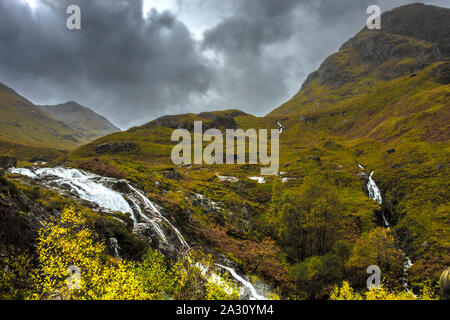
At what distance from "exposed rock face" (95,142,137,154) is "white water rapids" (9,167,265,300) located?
148949 mm

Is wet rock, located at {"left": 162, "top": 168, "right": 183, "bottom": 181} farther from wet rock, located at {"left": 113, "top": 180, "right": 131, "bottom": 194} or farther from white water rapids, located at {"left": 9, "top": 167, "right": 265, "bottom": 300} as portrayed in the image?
wet rock, located at {"left": 113, "top": 180, "right": 131, "bottom": 194}

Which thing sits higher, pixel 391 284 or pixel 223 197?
pixel 223 197

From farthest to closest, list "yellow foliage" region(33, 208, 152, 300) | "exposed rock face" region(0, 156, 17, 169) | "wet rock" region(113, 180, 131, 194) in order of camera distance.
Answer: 1. "wet rock" region(113, 180, 131, 194)
2. "exposed rock face" region(0, 156, 17, 169)
3. "yellow foliage" region(33, 208, 152, 300)

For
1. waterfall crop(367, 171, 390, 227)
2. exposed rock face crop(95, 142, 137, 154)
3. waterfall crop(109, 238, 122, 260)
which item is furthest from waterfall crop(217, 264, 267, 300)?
exposed rock face crop(95, 142, 137, 154)

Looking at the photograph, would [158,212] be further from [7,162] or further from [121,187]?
[7,162]

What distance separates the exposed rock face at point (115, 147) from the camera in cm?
18900

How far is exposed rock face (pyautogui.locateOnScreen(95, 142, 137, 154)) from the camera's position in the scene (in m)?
189

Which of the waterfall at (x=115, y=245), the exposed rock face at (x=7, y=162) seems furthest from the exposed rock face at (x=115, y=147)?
the waterfall at (x=115, y=245)

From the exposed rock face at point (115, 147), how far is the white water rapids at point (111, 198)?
14895 centimetres

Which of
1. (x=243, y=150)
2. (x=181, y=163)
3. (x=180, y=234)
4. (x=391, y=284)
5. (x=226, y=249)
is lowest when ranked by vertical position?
(x=391, y=284)
